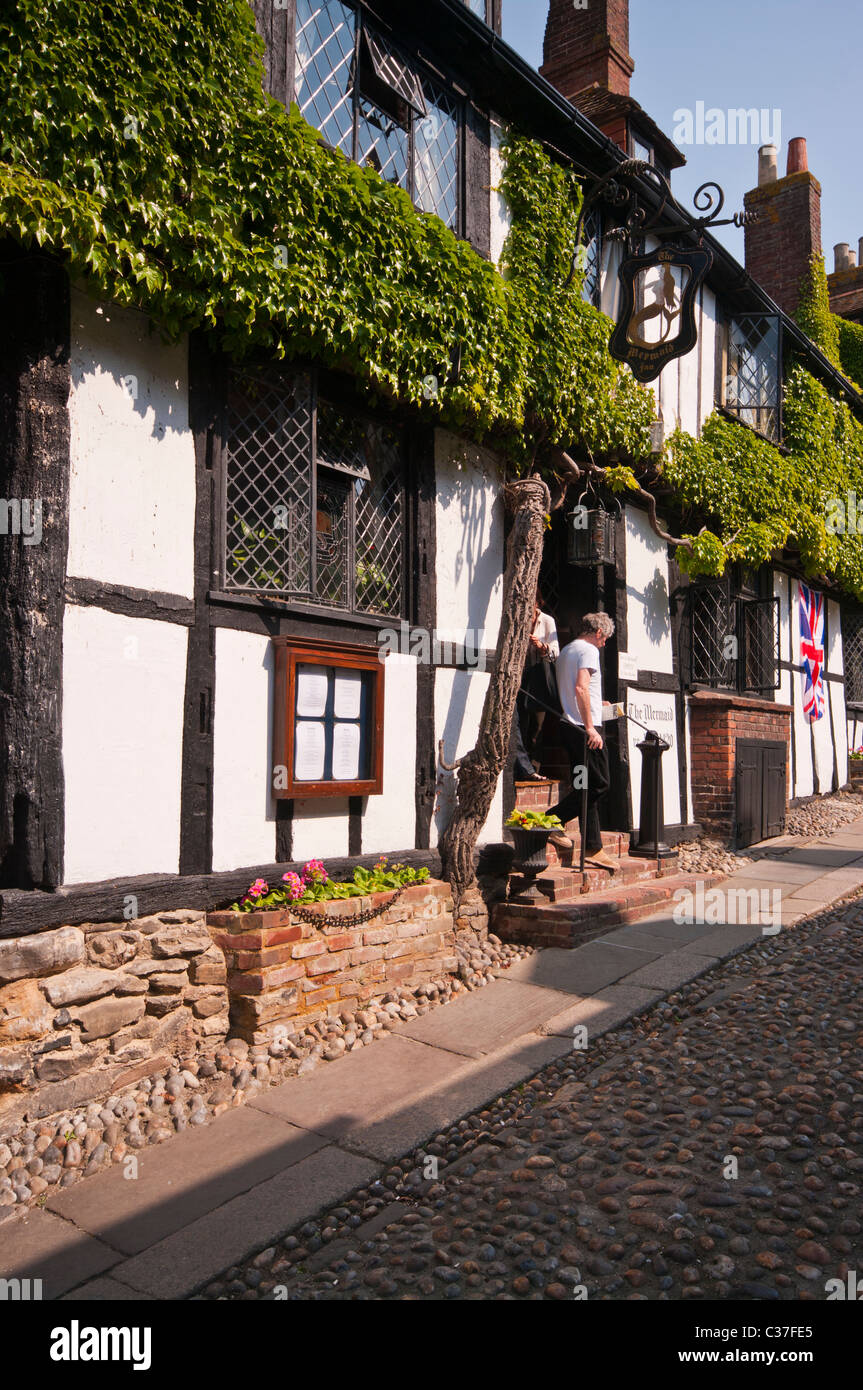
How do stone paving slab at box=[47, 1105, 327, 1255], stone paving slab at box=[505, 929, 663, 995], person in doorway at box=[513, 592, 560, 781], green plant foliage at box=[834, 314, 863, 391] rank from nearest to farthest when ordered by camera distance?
stone paving slab at box=[47, 1105, 327, 1255]
stone paving slab at box=[505, 929, 663, 995]
person in doorway at box=[513, 592, 560, 781]
green plant foliage at box=[834, 314, 863, 391]

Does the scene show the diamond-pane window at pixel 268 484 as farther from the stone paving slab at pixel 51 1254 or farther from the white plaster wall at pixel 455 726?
the stone paving slab at pixel 51 1254

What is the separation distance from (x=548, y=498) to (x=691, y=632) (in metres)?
3.29

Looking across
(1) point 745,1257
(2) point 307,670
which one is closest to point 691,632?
(2) point 307,670

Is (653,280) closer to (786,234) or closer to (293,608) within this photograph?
(293,608)

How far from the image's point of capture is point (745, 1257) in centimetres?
264

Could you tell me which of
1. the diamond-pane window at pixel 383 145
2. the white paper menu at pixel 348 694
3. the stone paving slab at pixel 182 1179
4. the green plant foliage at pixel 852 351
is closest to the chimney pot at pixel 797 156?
the green plant foliage at pixel 852 351

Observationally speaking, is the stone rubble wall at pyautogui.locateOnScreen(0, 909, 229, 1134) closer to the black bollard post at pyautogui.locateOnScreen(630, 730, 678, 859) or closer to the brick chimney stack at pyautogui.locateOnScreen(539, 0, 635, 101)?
the black bollard post at pyautogui.locateOnScreen(630, 730, 678, 859)

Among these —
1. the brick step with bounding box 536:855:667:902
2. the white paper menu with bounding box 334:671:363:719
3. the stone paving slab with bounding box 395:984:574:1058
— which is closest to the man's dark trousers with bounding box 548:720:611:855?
the brick step with bounding box 536:855:667:902

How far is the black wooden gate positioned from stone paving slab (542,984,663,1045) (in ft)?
15.2

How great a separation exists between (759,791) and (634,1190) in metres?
7.18

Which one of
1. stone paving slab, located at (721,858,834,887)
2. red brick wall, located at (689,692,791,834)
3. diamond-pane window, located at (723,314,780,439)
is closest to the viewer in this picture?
stone paving slab, located at (721,858,834,887)

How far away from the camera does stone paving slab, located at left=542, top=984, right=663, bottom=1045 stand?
4523 mm

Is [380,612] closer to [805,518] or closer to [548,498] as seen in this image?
[548,498]

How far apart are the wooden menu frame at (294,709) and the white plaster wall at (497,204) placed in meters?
3.44
